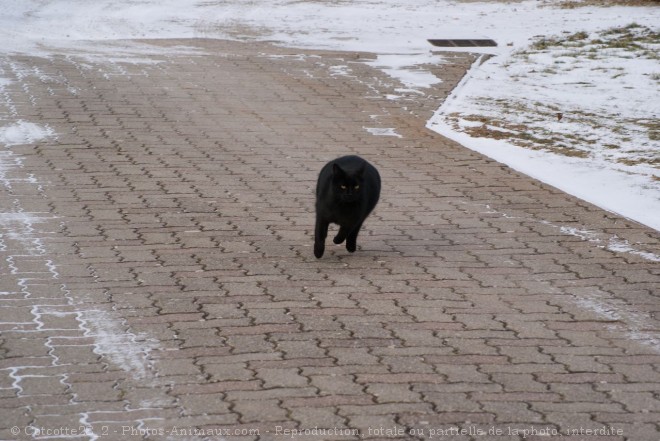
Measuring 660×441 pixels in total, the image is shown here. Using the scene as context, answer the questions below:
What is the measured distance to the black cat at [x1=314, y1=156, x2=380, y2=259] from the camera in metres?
7.80

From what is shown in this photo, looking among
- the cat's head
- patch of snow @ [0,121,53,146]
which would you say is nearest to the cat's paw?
the cat's head

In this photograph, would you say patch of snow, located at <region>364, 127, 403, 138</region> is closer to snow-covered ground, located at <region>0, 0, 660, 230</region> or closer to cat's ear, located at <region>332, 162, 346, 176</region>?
snow-covered ground, located at <region>0, 0, 660, 230</region>

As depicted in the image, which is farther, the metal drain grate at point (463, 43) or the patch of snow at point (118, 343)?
the metal drain grate at point (463, 43)

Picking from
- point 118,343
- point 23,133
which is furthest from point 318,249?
point 23,133

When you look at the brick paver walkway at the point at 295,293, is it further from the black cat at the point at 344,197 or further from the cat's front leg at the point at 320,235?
the black cat at the point at 344,197

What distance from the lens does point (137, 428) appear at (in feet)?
17.1

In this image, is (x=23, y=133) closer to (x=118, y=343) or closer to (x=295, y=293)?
(x=295, y=293)

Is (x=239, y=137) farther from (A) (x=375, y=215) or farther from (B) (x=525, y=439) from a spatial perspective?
(B) (x=525, y=439)

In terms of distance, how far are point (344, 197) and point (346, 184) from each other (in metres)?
0.09

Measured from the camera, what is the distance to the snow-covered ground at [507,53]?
11.4m

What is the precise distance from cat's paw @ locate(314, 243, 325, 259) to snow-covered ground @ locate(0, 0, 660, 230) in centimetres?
291

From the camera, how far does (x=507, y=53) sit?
16.9m

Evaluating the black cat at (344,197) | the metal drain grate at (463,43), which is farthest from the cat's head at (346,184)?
the metal drain grate at (463,43)

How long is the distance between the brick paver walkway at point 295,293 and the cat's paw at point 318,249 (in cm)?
7
